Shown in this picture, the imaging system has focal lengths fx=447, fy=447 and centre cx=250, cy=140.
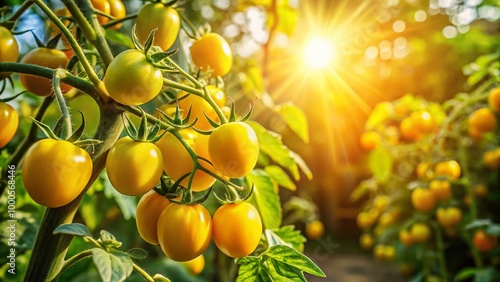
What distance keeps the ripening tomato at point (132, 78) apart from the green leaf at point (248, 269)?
200 millimetres

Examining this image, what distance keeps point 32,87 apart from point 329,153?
539 centimetres

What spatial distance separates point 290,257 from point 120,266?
0.57 feet

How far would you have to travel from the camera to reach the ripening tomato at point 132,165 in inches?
13.8

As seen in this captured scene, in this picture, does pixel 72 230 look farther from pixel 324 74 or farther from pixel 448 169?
pixel 324 74

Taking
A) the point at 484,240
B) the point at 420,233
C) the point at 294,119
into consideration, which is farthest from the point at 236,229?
the point at 420,233

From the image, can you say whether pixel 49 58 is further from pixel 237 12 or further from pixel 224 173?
pixel 237 12

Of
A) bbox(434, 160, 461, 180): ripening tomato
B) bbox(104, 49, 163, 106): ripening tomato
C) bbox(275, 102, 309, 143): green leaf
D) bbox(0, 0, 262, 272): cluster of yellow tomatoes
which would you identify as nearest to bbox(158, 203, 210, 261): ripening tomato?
bbox(0, 0, 262, 272): cluster of yellow tomatoes

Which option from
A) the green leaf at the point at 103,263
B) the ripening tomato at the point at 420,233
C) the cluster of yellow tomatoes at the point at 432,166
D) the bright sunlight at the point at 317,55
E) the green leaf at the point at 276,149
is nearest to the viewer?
the green leaf at the point at 103,263

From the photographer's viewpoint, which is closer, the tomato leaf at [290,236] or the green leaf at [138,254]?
the green leaf at [138,254]

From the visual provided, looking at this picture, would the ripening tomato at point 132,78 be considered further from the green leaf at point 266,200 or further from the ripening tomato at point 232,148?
the green leaf at point 266,200

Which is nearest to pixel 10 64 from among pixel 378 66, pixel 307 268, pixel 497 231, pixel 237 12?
pixel 307 268

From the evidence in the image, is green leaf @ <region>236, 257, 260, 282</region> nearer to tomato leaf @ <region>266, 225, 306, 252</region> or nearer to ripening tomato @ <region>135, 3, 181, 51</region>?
tomato leaf @ <region>266, 225, 306, 252</region>

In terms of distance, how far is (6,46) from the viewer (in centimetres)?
44

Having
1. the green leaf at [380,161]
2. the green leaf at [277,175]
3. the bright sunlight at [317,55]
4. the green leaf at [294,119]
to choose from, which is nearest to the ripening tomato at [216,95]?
the green leaf at [277,175]
